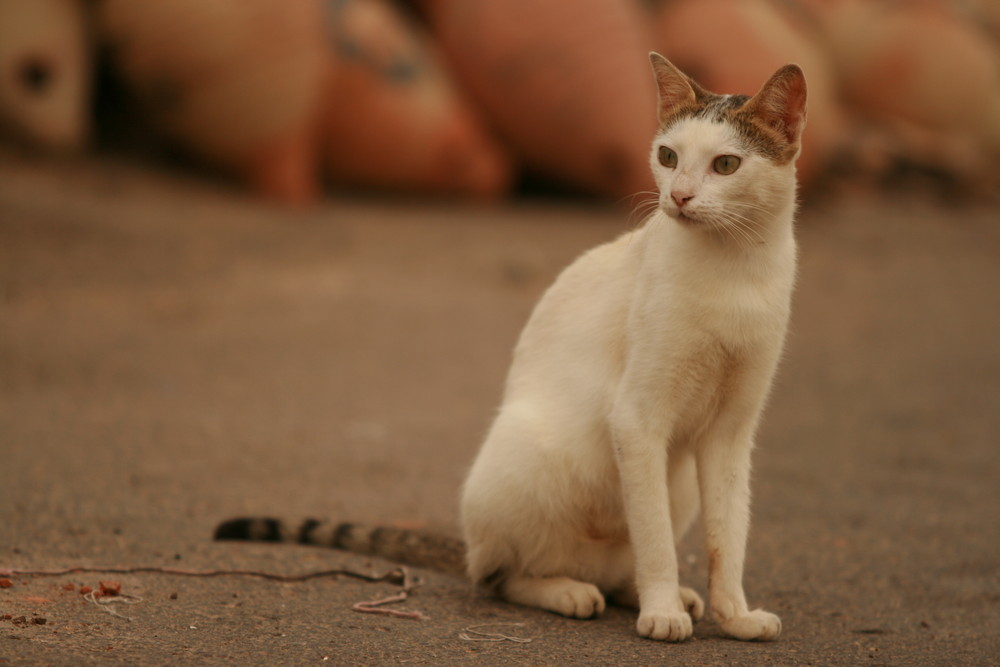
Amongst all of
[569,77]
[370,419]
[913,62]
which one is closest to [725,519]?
[370,419]

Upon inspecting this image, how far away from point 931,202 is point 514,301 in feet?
19.6

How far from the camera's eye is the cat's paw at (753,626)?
117 inches

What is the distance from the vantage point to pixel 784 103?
2.83 meters

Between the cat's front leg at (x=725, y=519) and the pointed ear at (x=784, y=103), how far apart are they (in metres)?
0.87

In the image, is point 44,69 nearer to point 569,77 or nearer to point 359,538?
point 569,77

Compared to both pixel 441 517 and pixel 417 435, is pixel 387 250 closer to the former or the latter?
pixel 417 435

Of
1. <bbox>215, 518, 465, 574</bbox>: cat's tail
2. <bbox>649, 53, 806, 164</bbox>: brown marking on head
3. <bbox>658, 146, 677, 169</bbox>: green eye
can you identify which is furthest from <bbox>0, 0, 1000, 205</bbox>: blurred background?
<bbox>649, 53, 806, 164</bbox>: brown marking on head

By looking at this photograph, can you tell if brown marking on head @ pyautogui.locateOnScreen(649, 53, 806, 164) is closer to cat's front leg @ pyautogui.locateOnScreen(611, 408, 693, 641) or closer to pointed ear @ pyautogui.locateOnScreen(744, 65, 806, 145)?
pointed ear @ pyautogui.locateOnScreen(744, 65, 806, 145)

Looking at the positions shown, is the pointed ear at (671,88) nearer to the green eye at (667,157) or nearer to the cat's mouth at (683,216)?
the green eye at (667,157)

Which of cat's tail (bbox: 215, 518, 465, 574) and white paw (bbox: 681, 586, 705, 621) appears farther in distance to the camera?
cat's tail (bbox: 215, 518, 465, 574)

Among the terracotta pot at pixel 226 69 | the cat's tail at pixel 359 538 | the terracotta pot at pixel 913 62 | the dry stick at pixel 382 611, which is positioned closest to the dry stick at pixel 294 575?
the dry stick at pixel 382 611

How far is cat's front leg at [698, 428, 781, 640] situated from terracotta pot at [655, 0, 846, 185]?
284 inches

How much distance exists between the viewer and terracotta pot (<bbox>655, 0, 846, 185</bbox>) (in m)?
9.92

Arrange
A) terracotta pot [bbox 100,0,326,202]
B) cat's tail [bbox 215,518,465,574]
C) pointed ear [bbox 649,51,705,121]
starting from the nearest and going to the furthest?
pointed ear [bbox 649,51,705,121] < cat's tail [bbox 215,518,465,574] < terracotta pot [bbox 100,0,326,202]
